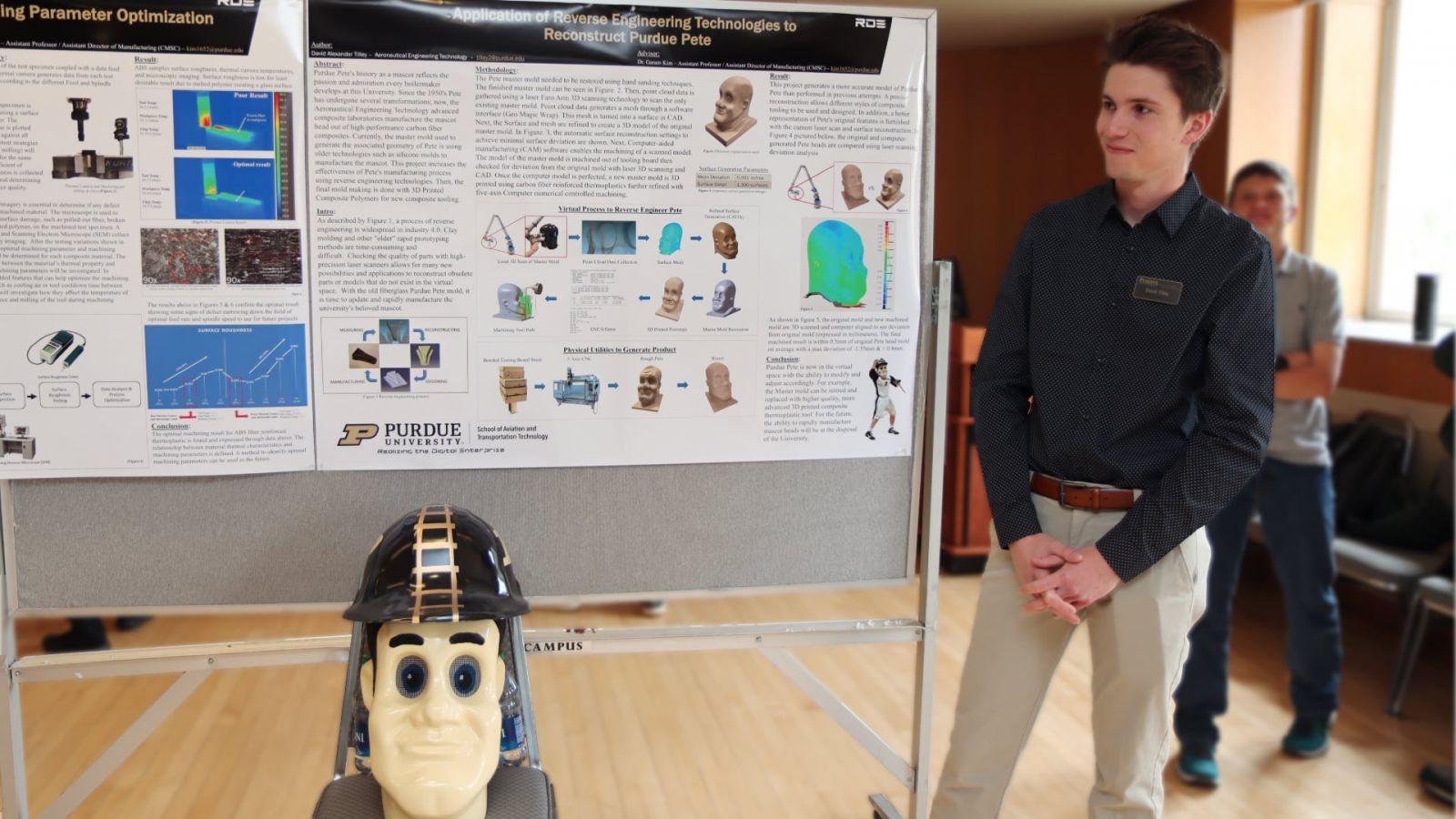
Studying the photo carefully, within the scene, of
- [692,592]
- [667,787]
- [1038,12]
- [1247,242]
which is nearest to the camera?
[1247,242]

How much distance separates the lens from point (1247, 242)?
1820 millimetres

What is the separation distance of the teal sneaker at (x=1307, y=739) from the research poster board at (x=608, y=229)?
1794mm

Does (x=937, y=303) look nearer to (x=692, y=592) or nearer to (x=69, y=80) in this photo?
(x=692, y=592)

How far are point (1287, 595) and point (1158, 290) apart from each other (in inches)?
69.0

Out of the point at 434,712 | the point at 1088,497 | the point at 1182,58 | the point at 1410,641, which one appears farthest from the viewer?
the point at 1410,641

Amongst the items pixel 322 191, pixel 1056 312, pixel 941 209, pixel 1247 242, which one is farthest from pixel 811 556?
pixel 941 209

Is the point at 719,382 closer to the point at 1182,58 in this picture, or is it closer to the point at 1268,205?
the point at 1182,58

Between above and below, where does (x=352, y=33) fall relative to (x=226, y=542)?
above

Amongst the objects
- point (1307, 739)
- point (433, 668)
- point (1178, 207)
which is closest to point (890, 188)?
point (1178, 207)

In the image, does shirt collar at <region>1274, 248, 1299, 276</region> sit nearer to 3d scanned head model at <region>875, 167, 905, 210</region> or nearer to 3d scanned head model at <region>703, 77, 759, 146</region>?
3d scanned head model at <region>875, 167, 905, 210</region>

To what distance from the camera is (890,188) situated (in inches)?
87.0

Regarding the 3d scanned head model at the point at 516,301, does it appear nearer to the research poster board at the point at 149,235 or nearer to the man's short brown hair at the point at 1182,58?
the research poster board at the point at 149,235


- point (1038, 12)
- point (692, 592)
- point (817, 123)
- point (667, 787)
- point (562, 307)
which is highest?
point (1038, 12)

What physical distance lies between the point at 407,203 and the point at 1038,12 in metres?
3.78
